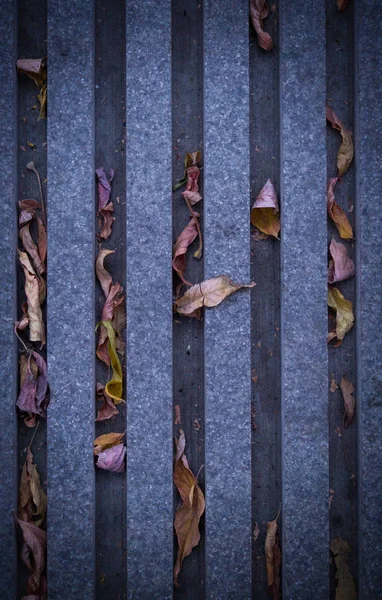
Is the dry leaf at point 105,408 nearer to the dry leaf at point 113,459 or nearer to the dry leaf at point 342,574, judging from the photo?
the dry leaf at point 113,459

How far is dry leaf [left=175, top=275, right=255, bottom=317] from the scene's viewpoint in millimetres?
1942

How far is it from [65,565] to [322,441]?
122 centimetres

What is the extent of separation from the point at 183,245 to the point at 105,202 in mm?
392

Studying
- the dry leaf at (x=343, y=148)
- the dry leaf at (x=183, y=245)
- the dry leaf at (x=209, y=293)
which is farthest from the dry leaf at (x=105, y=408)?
the dry leaf at (x=343, y=148)

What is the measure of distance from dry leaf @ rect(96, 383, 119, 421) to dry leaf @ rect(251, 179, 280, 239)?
0.99 metres

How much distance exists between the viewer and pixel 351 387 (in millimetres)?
2004

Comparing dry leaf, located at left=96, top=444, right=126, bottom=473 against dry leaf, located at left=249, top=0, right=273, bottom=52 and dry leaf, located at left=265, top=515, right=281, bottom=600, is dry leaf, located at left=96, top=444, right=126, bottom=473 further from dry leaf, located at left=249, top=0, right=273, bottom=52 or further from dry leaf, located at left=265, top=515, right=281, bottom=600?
dry leaf, located at left=249, top=0, right=273, bottom=52

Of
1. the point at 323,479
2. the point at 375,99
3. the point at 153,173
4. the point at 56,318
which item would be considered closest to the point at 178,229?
the point at 153,173

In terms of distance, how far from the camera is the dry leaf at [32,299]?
195 centimetres

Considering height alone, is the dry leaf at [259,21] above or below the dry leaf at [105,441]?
above

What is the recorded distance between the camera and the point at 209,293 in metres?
1.95

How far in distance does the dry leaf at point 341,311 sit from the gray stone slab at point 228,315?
0.38 m

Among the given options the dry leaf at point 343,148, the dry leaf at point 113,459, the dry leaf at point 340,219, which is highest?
the dry leaf at point 343,148

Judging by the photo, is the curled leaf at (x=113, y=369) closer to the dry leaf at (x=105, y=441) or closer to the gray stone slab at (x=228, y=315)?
the dry leaf at (x=105, y=441)
